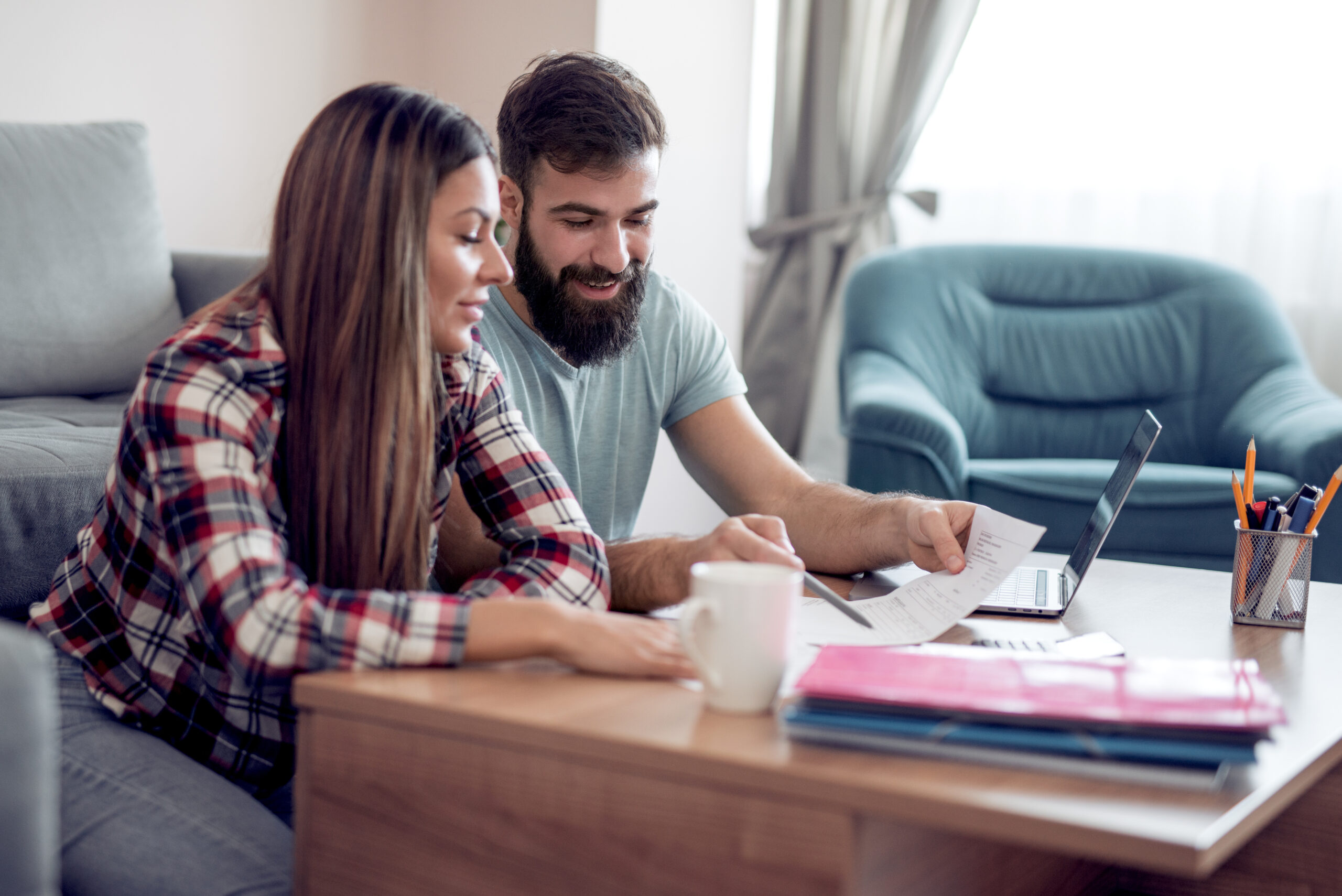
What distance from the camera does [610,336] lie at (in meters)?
1.47

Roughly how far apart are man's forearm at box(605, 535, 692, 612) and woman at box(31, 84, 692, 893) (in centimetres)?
6

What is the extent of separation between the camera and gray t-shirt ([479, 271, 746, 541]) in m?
1.46

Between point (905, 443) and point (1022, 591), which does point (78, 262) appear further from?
point (1022, 591)

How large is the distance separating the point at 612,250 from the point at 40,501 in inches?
29.1

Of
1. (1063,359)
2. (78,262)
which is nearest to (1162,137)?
(1063,359)

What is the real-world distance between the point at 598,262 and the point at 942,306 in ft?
5.30

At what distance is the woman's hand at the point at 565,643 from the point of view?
76 centimetres

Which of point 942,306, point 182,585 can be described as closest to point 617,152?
point 182,585

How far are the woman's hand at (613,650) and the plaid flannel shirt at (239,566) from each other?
0.22 ft

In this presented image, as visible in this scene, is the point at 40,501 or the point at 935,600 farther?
the point at 40,501

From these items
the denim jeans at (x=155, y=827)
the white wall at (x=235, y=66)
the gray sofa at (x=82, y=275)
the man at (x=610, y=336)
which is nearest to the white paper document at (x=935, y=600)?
the man at (x=610, y=336)

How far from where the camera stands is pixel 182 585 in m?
0.82

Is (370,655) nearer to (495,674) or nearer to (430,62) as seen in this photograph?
(495,674)

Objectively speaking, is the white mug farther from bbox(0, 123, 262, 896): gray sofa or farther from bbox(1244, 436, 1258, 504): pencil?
bbox(0, 123, 262, 896): gray sofa
